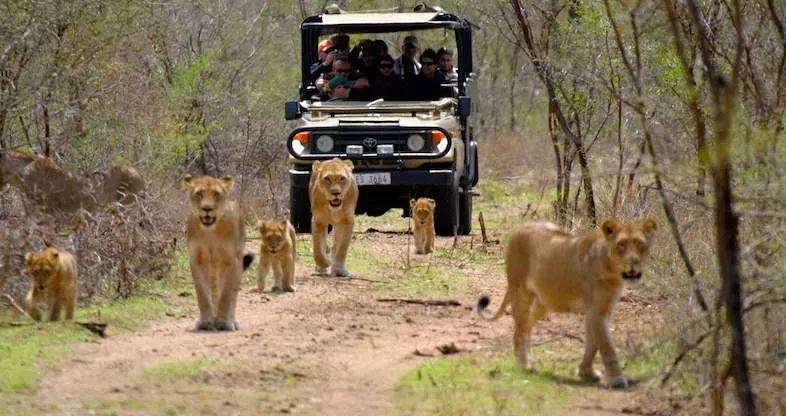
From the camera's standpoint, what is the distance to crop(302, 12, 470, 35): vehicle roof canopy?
54.2ft

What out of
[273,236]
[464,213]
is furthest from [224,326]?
[464,213]

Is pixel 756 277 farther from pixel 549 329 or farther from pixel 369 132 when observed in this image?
pixel 369 132

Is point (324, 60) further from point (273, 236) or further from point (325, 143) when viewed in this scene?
point (273, 236)

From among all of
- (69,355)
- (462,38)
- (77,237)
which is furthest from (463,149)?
(69,355)

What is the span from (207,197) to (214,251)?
344 mm

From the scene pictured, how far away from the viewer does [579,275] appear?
820cm

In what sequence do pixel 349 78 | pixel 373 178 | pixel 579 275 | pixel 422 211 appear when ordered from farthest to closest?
pixel 349 78 < pixel 373 178 < pixel 422 211 < pixel 579 275

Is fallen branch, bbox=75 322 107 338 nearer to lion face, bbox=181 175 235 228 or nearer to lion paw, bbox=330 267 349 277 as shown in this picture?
lion face, bbox=181 175 235 228

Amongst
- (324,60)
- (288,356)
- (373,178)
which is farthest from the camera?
(324,60)

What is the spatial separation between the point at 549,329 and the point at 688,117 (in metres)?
4.27

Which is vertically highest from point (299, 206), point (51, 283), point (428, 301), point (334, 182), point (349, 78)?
point (349, 78)

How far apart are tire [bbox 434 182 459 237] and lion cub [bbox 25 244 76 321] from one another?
261 inches

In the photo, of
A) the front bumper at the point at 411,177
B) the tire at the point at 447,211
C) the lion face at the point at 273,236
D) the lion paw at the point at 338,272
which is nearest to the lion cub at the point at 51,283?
the lion face at the point at 273,236

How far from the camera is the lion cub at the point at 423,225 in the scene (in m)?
15.0
